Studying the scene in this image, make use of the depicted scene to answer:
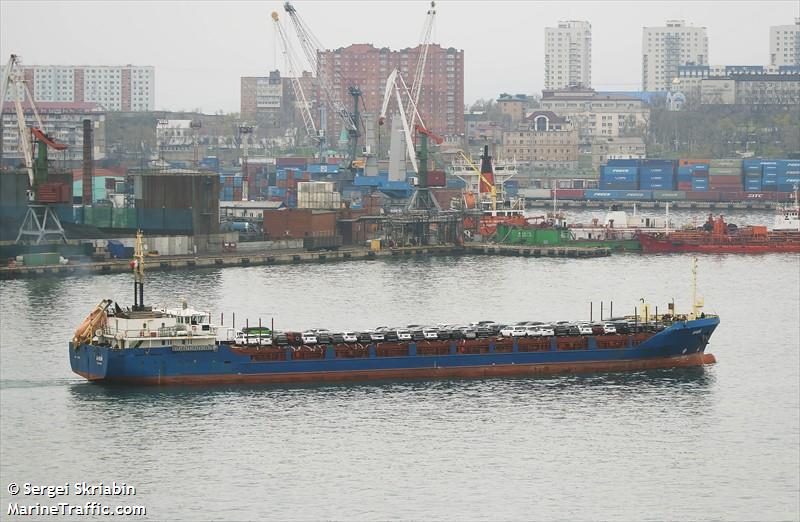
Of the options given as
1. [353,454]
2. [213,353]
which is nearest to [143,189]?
[213,353]

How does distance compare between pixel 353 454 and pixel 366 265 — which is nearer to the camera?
pixel 353 454

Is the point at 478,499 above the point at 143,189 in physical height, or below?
below

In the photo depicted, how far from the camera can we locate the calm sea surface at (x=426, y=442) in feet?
99.6

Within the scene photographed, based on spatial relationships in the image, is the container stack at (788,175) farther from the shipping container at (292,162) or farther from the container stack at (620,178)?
the shipping container at (292,162)

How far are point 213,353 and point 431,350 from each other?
5.53 metres

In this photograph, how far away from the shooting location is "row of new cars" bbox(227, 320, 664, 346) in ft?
131

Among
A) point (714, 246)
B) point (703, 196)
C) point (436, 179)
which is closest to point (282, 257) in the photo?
point (436, 179)

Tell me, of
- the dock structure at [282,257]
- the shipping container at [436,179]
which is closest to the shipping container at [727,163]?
the shipping container at [436,179]

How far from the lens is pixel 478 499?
99.7ft

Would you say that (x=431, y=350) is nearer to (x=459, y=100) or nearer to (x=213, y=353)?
(x=213, y=353)

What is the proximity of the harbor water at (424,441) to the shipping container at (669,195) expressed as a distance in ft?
267

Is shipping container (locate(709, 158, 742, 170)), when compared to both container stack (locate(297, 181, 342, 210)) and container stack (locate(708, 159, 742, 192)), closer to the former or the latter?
container stack (locate(708, 159, 742, 192))

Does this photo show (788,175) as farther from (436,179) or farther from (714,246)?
(714,246)

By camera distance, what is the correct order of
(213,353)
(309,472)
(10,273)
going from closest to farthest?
(309,472) → (213,353) → (10,273)
